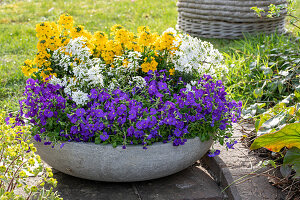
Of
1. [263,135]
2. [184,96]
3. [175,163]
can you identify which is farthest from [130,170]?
[263,135]

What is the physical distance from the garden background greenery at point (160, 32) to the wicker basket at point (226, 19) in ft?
0.52

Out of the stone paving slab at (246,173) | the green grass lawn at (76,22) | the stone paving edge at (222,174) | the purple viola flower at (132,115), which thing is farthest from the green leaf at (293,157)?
the green grass lawn at (76,22)

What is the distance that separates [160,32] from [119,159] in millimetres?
3219

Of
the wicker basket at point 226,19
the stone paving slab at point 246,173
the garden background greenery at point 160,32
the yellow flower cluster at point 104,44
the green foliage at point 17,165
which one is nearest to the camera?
the green foliage at point 17,165

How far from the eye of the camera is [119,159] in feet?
6.15

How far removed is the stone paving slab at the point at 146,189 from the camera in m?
1.99

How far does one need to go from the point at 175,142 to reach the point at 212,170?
0.49 metres

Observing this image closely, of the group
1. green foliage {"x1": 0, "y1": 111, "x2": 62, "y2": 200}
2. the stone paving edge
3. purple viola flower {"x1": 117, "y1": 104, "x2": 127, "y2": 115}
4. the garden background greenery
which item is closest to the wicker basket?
the garden background greenery

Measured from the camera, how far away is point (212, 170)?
226cm

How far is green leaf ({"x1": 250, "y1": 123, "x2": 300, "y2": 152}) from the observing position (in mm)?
1900

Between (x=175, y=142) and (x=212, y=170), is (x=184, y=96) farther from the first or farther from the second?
(x=212, y=170)

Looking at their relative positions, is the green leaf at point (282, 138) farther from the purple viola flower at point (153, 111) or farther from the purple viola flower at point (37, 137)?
the purple viola flower at point (37, 137)

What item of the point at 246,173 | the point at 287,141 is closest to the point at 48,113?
the point at 246,173

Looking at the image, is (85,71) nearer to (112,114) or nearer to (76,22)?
(112,114)
